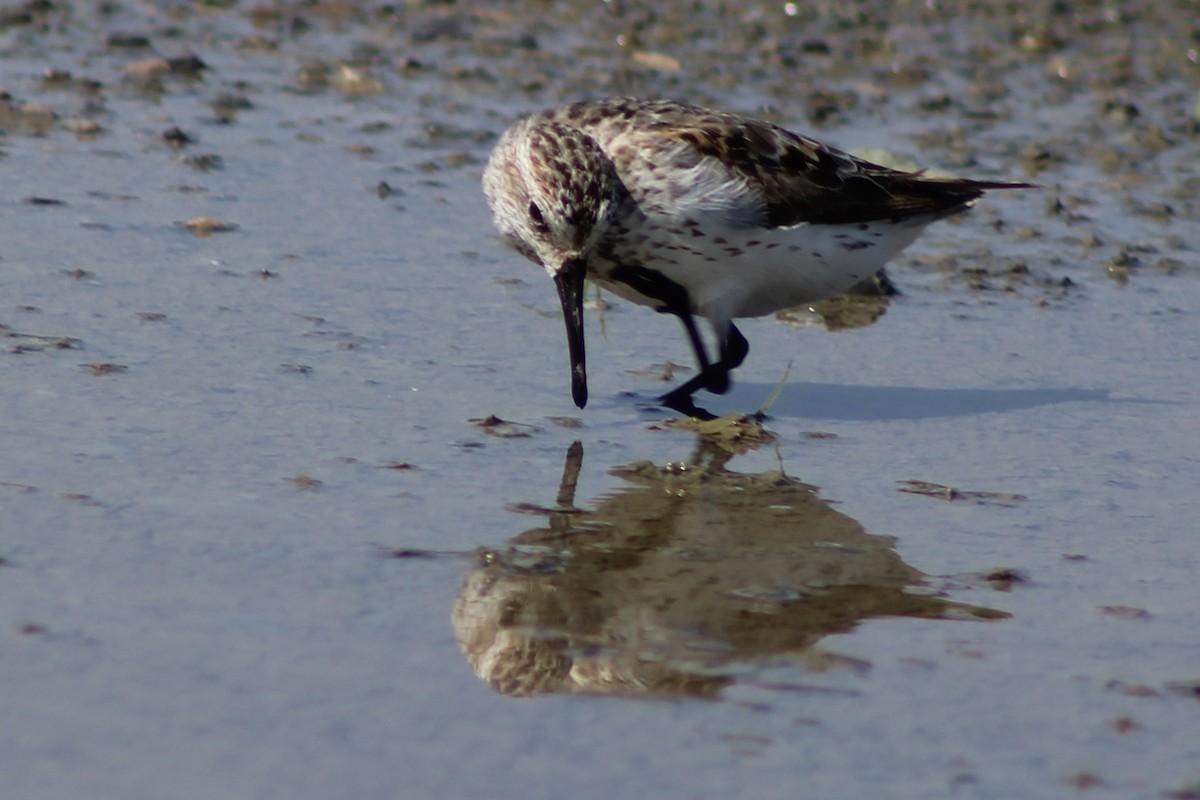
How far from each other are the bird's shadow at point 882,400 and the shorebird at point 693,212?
0.16 m

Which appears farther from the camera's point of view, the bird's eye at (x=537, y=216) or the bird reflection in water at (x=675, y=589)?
the bird's eye at (x=537, y=216)

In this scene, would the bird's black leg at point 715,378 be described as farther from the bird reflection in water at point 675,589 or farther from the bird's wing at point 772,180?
the bird reflection in water at point 675,589

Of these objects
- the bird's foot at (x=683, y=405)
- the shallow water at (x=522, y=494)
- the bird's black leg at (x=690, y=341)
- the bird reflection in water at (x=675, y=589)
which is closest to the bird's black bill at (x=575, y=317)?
the shallow water at (x=522, y=494)

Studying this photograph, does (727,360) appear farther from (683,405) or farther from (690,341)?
(683,405)

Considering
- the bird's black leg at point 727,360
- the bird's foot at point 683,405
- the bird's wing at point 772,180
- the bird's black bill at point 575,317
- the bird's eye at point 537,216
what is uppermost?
the bird's wing at point 772,180

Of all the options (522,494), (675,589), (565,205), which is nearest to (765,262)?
(565,205)

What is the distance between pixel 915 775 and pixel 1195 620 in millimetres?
1396

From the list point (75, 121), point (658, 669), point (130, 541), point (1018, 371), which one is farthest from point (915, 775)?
point (75, 121)

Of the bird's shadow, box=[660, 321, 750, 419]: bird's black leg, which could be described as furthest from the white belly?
the bird's shadow

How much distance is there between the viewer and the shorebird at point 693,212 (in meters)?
6.33

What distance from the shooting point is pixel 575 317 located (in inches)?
250

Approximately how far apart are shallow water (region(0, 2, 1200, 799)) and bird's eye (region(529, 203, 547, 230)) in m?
0.63

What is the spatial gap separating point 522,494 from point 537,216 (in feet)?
4.24

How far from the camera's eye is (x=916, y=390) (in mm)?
6895
